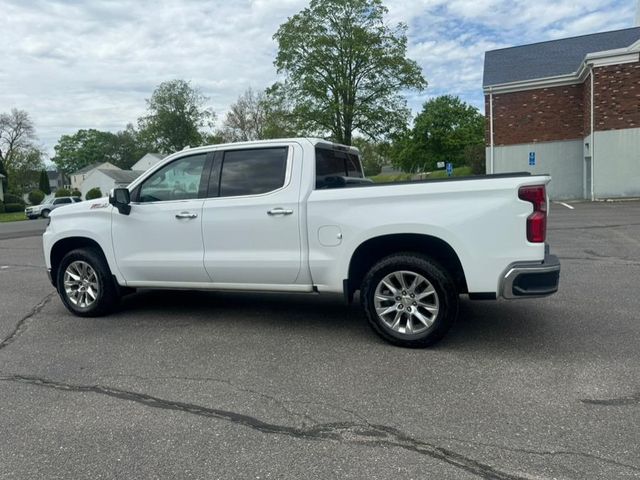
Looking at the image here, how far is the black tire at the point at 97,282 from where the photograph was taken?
5793 mm

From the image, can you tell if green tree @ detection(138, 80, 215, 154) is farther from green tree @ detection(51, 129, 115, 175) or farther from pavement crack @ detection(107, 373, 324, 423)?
pavement crack @ detection(107, 373, 324, 423)

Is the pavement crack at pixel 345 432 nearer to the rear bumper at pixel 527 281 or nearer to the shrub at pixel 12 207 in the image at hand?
the rear bumper at pixel 527 281

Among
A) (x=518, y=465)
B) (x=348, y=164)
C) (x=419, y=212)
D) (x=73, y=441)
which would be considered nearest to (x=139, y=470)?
(x=73, y=441)

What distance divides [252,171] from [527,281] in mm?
2812

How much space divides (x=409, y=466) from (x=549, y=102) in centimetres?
2704

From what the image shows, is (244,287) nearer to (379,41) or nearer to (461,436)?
(461,436)

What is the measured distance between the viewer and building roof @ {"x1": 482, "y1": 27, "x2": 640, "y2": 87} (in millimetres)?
26594

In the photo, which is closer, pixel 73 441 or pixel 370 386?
pixel 73 441

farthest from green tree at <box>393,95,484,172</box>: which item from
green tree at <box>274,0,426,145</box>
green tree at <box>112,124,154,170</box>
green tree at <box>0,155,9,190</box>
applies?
green tree at <box>112,124,154,170</box>

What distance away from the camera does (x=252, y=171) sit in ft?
17.1

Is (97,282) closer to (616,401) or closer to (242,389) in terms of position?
(242,389)

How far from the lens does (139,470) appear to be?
2799 mm

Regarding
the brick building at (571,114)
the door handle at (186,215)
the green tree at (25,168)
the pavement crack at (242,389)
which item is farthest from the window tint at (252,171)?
the green tree at (25,168)

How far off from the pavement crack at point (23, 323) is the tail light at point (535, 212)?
505 centimetres
